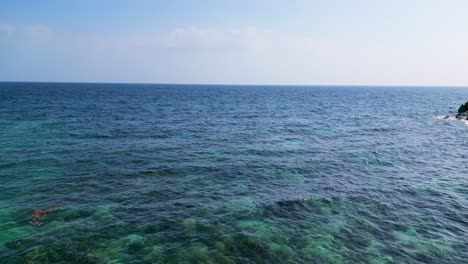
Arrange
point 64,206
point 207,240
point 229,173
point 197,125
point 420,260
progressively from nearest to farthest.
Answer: point 420,260 < point 207,240 < point 64,206 < point 229,173 < point 197,125

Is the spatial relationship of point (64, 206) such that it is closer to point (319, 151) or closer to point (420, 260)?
point (420, 260)

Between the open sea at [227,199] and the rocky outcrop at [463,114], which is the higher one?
the rocky outcrop at [463,114]

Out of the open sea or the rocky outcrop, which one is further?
the rocky outcrop

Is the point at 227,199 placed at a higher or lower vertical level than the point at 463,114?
lower

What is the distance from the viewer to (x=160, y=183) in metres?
26.6

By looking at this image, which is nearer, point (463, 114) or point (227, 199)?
point (227, 199)

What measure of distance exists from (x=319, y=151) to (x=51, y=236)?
105 feet

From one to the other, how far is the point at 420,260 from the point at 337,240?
4.47 meters

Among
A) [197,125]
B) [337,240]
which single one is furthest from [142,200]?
[197,125]

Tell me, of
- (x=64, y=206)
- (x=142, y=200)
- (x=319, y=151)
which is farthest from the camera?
(x=319, y=151)

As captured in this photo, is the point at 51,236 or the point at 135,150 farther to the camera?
the point at 135,150

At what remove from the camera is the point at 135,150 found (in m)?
37.5

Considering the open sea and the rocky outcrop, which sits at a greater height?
the rocky outcrop

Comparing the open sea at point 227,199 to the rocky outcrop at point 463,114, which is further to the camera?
the rocky outcrop at point 463,114
